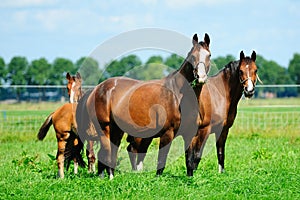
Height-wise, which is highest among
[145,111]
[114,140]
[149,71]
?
[149,71]

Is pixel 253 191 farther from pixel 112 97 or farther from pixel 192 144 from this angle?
pixel 112 97

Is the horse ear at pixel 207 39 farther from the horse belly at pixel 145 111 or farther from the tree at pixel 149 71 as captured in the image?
the tree at pixel 149 71

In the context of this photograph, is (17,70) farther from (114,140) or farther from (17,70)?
(114,140)

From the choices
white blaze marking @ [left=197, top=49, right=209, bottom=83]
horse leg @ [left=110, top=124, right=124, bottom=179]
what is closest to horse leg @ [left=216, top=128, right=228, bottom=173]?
horse leg @ [left=110, top=124, right=124, bottom=179]

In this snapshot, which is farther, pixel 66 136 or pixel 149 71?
pixel 149 71

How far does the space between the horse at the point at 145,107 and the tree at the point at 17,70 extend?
132 ft

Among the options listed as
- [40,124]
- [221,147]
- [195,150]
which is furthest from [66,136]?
[40,124]

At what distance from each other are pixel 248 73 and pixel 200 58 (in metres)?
2.17

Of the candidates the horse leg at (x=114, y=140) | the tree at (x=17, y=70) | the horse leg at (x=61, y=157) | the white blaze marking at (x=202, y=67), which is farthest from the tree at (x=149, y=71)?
the tree at (x=17, y=70)

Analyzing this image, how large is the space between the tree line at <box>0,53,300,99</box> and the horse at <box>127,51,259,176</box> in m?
0.45

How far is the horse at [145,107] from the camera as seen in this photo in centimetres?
740

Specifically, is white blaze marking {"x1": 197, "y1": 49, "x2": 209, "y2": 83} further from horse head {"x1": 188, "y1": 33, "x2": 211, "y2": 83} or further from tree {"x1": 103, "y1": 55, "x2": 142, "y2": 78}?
tree {"x1": 103, "y1": 55, "x2": 142, "y2": 78}

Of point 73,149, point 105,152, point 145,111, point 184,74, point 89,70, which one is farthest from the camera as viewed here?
point 89,70

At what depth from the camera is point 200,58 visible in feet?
23.4
